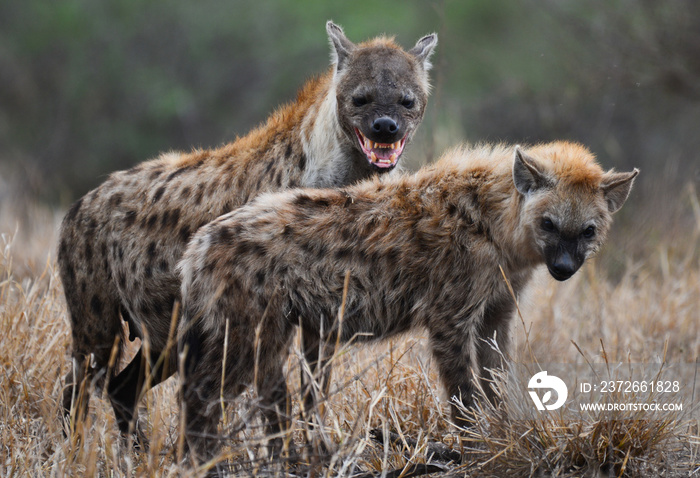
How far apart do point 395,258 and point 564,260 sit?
0.69 metres

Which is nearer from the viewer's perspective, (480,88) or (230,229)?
(230,229)

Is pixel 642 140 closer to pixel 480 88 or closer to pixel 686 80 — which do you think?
pixel 686 80

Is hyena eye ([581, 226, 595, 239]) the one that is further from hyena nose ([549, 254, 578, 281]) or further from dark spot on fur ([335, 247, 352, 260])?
dark spot on fur ([335, 247, 352, 260])

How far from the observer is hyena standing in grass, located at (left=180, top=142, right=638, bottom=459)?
3.55 meters

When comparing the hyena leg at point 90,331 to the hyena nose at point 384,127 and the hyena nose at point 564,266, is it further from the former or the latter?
the hyena nose at point 564,266

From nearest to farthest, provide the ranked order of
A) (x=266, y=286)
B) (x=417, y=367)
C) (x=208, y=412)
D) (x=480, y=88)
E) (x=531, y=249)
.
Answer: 1. (x=208, y=412)
2. (x=266, y=286)
3. (x=531, y=249)
4. (x=417, y=367)
5. (x=480, y=88)

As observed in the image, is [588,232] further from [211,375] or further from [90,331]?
[90,331]

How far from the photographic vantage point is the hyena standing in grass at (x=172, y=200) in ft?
13.9

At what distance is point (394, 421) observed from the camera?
147 inches

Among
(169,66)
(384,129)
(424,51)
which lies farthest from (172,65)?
(384,129)

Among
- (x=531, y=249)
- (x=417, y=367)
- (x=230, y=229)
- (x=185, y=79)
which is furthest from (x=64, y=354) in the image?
(x=185, y=79)

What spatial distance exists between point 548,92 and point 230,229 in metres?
8.00

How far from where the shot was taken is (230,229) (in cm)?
368

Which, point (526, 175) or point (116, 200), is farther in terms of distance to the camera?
point (116, 200)
